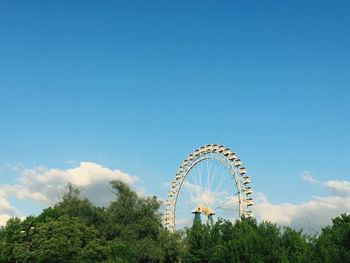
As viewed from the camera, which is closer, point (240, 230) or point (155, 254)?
point (240, 230)

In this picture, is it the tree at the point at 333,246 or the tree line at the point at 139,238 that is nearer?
the tree at the point at 333,246

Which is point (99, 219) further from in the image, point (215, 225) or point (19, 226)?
point (215, 225)

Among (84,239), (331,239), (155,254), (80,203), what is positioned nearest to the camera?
(331,239)

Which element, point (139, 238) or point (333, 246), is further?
point (139, 238)

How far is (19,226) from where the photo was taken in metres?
52.8

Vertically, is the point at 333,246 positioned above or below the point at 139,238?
below

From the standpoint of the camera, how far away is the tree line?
3906cm

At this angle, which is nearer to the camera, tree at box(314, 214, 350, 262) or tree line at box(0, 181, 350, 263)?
tree at box(314, 214, 350, 262)

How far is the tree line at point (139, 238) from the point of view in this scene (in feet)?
128

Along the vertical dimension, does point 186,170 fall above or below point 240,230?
above

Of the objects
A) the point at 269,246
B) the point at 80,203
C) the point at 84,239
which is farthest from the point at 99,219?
the point at 269,246

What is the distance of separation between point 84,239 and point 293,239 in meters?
24.5

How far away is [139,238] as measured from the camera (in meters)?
61.8

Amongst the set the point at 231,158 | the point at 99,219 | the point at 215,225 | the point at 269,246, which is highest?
the point at 231,158
